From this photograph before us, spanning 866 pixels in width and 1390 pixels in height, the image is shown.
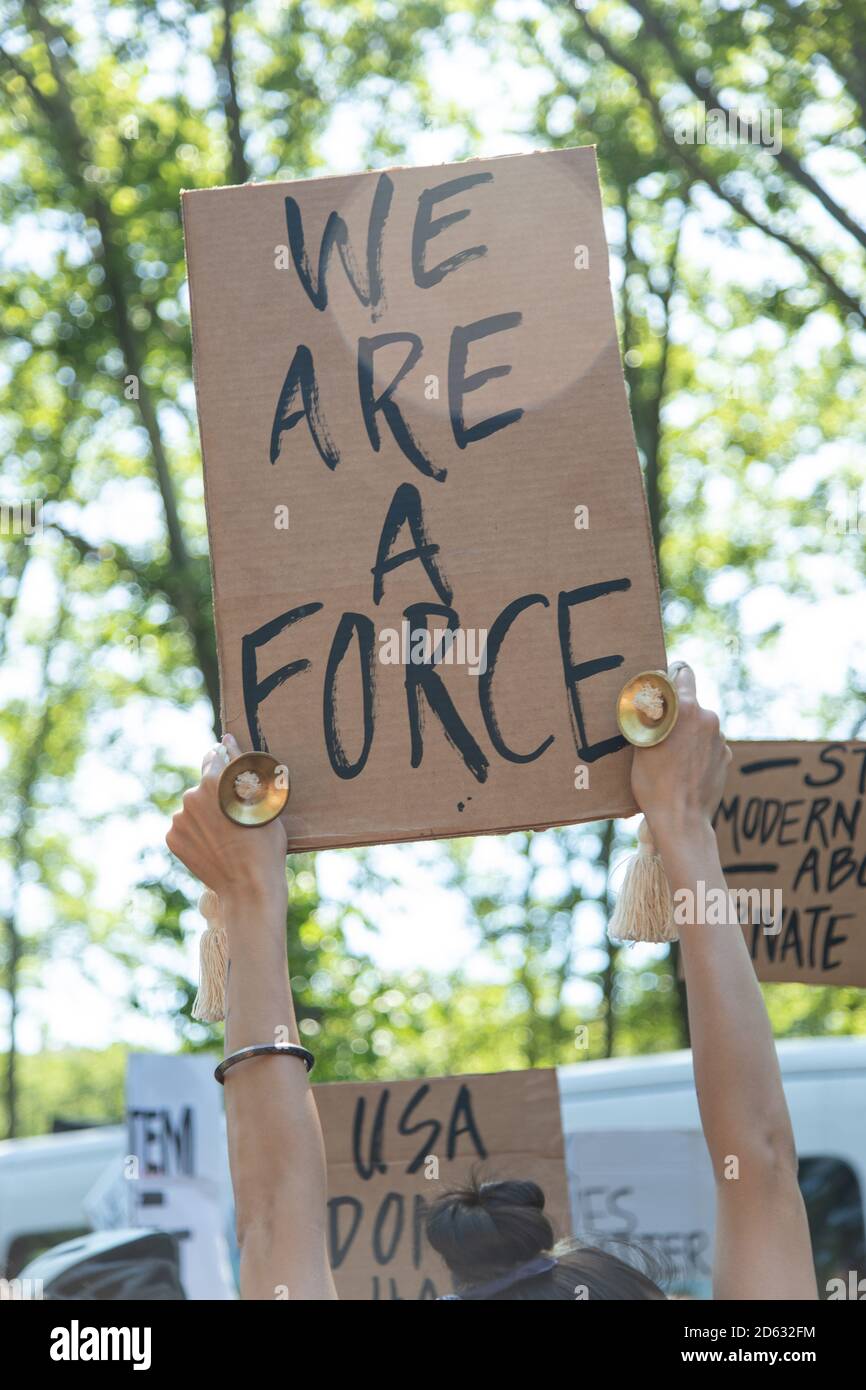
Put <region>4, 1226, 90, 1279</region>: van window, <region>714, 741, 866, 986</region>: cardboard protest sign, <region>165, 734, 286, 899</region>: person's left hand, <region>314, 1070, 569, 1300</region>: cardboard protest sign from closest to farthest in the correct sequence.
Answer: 1. <region>165, 734, 286, 899</region>: person's left hand
2. <region>314, 1070, 569, 1300</region>: cardboard protest sign
3. <region>714, 741, 866, 986</region>: cardboard protest sign
4. <region>4, 1226, 90, 1279</region>: van window

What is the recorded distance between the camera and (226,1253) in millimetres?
5199

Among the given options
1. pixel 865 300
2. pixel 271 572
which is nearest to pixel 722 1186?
pixel 271 572

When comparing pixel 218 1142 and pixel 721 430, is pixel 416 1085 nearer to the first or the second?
pixel 218 1142

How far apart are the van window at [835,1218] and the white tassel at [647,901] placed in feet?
10.7

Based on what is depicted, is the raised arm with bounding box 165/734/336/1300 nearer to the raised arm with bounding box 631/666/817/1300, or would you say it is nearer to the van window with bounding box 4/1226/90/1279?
the raised arm with bounding box 631/666/817/1300

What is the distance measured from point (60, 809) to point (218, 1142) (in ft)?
42.2

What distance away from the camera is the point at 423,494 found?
2164 millimetres

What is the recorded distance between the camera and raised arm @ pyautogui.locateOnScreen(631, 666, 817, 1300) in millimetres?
1630

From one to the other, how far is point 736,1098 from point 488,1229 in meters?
0.55

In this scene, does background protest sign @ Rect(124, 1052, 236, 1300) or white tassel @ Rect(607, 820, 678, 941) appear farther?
background protest sign @ Rect(124, 1052, 236, 1300)

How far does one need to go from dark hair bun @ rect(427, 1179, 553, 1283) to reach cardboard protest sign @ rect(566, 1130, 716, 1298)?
289 cm
